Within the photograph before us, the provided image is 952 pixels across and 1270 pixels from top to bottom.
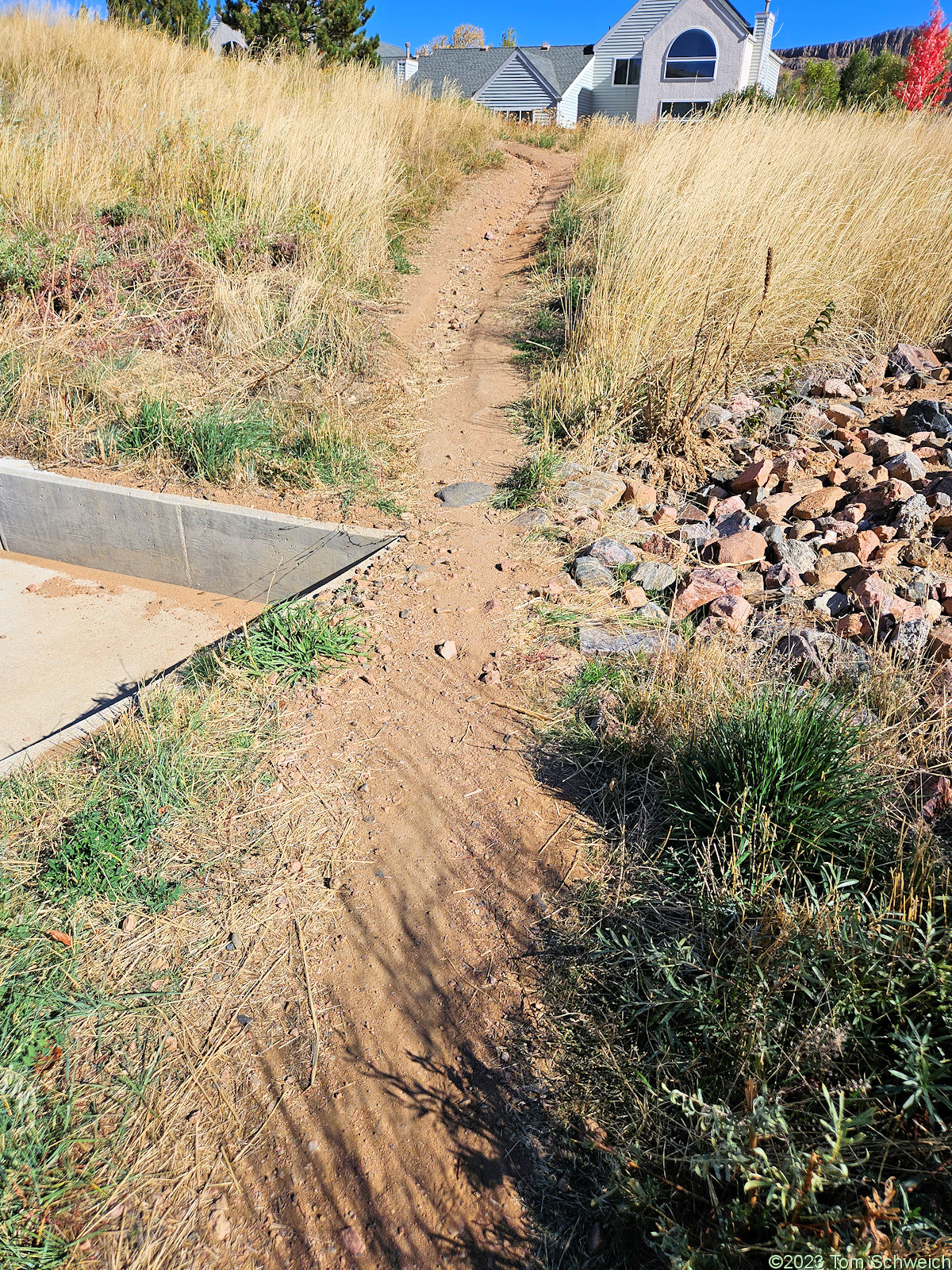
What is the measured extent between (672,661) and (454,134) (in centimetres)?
1201

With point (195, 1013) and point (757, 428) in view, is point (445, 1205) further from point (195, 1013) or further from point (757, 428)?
point (757, 428)

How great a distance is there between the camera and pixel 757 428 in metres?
5.62

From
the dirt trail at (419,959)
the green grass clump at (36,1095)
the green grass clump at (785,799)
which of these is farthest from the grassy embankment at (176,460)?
the green grass clump at (785,799)

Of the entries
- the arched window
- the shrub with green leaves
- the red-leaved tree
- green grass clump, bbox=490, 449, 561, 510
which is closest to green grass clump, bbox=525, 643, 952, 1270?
the shrub with green leaves

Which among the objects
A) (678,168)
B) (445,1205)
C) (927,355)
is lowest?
(445,1205)

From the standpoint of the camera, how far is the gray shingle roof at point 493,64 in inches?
1239

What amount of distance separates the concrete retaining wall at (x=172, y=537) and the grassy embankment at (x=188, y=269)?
0.38 m

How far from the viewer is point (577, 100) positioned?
32.0 meters

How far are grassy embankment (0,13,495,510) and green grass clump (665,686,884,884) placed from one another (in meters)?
3.39

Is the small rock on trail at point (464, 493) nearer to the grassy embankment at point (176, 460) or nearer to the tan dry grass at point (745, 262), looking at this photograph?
the grassy embankment at point (176, 460)

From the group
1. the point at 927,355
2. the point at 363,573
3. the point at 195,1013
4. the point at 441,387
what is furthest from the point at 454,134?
the point at 195,1013

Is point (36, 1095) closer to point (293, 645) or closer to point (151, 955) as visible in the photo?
point (151, 955)

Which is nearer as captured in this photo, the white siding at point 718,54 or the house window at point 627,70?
the white siding at point 718,54

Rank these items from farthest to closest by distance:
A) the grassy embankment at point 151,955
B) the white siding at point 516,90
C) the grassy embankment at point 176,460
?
the white siding at point 516,90, the grassy embankment at point 176,460, the grassy embankment at point 151,955
